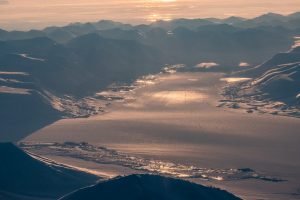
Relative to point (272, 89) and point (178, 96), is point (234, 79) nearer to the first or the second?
point (272, 89)

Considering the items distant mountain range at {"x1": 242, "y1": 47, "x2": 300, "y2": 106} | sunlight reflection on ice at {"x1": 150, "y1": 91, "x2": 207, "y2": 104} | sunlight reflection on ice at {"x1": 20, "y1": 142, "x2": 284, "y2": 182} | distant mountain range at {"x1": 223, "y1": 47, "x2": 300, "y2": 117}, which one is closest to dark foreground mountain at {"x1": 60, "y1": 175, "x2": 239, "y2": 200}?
sunlight reflection on ice at {"x1": 20, "y1": 142, "x2": 284, "y2": 182}

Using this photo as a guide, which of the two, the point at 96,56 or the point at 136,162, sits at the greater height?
the point at 96,56

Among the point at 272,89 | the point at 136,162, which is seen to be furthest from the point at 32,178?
the point at 272,89

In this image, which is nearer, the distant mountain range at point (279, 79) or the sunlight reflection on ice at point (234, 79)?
the distant mountain range at point (279, 79)

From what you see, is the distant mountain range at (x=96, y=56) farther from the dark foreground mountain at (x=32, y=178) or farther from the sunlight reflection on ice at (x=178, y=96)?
the dark foreground mountain at (x=32, y=178)

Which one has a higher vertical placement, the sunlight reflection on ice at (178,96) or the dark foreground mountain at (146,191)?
the dark foreground mountain at (146,191)

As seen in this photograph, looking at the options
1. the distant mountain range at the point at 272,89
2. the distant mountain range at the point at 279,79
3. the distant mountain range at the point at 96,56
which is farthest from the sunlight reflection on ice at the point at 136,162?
the distant mountain range at the point at 279,79

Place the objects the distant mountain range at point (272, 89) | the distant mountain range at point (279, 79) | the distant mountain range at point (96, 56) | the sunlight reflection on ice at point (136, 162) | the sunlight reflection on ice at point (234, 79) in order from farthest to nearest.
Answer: the sunlight reflection on ice at point (234, 79) < the distant mountain range at point (279, 79) < the distant mountain range at point (272, 89) < the distant mountain range at point (96, 56) < the sunlight reflection on ice at point (136, 162)
